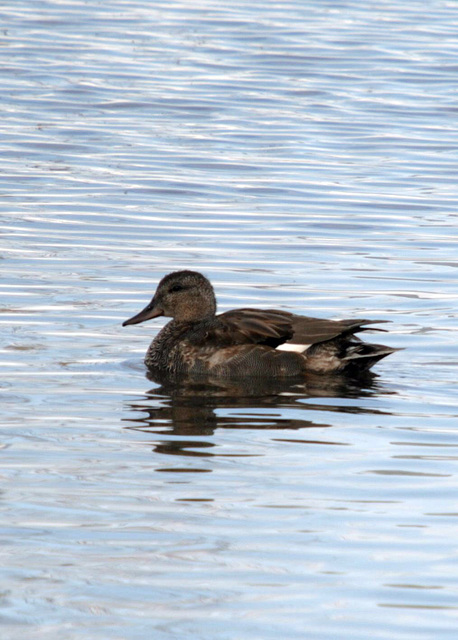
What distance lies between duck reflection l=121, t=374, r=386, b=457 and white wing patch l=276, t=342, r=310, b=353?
199 millimetres

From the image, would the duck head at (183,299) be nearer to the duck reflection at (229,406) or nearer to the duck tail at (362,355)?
the duck reflection at (229,406)

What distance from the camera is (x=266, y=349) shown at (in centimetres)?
968

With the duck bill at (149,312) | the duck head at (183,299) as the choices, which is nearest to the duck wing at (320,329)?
the duck head at (183,299)

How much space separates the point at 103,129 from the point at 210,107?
8.71 feet

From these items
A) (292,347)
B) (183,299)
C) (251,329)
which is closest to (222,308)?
(183,299)

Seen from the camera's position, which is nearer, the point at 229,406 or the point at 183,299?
the point at 229,406

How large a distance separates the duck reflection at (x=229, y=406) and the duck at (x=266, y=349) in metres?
0.11

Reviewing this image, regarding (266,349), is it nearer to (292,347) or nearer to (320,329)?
(292,347)

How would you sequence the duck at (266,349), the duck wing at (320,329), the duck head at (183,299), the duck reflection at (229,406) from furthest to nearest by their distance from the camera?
1. the duck head at (183,299)
2. the duck at (266,349)
3. the duck wing at (320,329)
4. the duck reflection at (229,406)

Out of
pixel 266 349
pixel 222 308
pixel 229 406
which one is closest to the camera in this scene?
pixel 229 406

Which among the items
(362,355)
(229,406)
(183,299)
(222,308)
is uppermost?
(183,299)

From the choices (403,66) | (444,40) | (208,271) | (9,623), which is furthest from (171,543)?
(444,40)

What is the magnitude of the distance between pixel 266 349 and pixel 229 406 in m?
0.95

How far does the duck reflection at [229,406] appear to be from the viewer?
8.15 meters
